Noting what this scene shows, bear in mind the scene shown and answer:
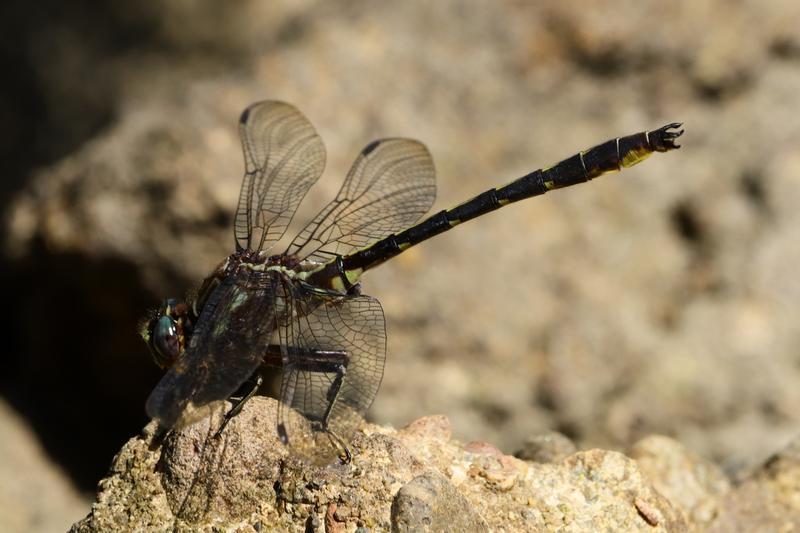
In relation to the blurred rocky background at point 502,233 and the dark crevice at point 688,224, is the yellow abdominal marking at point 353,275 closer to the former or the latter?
the blurred rocky background at point 502,233

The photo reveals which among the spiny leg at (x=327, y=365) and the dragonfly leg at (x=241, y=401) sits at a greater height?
the spiny leg at (x=327, y=365)

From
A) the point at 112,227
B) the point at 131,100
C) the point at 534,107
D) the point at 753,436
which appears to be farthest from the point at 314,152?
the point at 131,100

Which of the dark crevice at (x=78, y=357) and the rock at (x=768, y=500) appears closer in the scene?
the rock at (x=768, y=500)

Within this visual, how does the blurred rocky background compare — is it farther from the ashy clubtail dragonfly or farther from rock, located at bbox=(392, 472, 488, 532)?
rock, located at bbox=(392, 472, 488, 532)

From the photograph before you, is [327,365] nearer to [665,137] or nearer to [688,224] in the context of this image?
[665,137]

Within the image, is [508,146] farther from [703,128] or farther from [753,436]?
[753,436]

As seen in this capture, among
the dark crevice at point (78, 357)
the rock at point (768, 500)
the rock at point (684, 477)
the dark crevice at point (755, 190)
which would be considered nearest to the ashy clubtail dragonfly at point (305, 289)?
the rock at point (684, 477)

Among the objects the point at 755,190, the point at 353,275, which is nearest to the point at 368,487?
the point at 353,275
